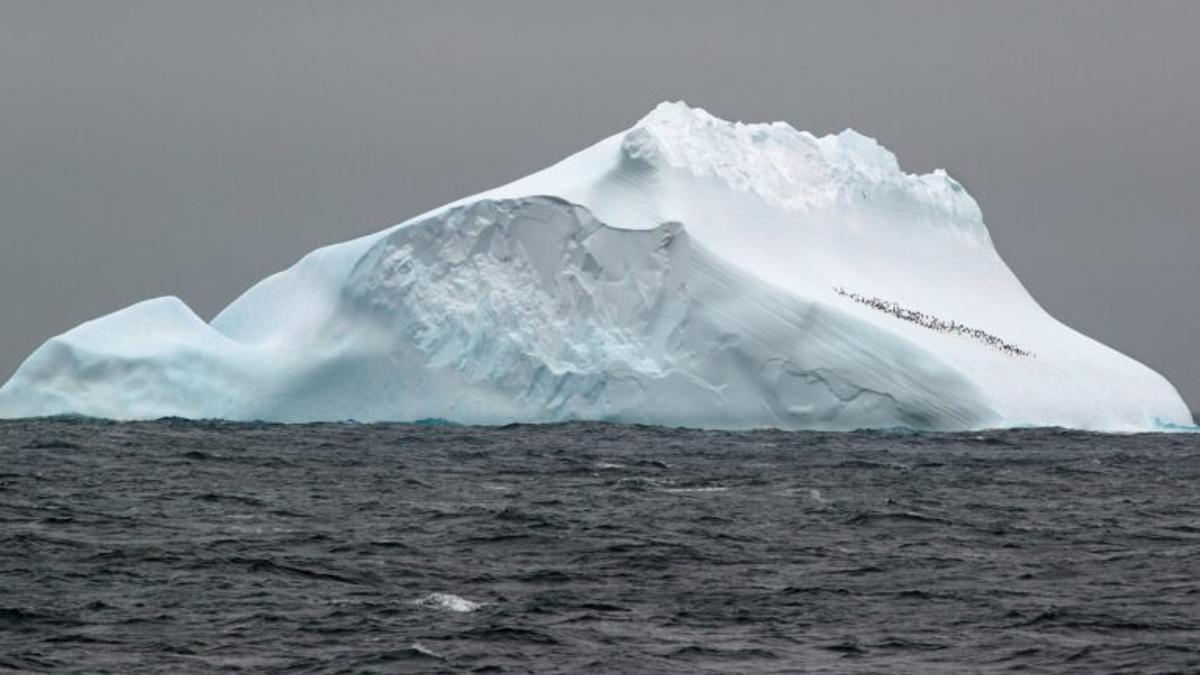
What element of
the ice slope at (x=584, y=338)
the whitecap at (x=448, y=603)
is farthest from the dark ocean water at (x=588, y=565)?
the ice slope at (x=584, y=338)

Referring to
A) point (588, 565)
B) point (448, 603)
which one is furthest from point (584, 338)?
point (448, 603)

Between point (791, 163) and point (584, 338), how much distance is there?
7806mm

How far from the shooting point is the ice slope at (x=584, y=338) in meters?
37.8

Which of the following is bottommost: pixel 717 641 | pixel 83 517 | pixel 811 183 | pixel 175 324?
pixel 717 641

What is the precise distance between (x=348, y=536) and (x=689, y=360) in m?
18.8

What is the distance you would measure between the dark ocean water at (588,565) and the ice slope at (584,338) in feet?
21.7

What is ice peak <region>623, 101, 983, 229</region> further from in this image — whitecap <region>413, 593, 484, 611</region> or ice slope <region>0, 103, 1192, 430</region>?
whitecap <region>413, 593, 484, 611</region>

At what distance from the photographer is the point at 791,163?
143 ft

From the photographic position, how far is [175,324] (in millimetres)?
39594

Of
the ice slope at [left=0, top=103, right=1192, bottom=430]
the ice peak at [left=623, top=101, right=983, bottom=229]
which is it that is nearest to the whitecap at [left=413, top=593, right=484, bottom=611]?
the ice slope at [left=0, top=103, right=1192, bottom=430]

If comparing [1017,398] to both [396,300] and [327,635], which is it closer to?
[396,300]

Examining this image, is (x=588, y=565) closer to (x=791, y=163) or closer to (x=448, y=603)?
(x=448, y=603)

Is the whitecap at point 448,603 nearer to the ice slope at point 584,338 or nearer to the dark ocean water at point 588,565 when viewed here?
the dark ocean water at point 588,565

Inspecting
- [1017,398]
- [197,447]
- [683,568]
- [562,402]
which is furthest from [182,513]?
[1017,398]
